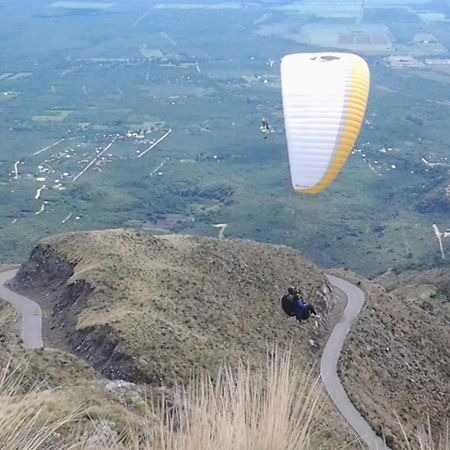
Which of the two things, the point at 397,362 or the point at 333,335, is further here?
the point at 333,335

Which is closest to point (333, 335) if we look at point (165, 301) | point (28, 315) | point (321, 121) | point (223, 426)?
point (165, 301)

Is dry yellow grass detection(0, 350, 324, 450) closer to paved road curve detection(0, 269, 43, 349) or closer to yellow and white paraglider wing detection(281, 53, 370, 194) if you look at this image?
yellow and white paraglider wing detection(281, 53, 370, 194)

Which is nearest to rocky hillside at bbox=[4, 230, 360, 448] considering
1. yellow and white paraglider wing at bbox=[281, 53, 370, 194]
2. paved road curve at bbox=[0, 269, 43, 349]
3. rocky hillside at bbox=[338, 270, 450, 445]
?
paved road curve at bbox=[0, 269, 43, 349]

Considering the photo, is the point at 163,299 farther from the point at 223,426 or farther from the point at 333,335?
the point at 223,426

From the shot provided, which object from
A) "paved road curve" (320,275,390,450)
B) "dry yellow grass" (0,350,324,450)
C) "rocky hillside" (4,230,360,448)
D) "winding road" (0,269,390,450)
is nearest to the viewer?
"dry yellow grass" (0,350,324,450)

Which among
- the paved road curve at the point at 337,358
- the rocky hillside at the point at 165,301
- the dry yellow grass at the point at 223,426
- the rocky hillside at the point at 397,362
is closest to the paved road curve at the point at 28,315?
the rocky hillside at the point at 165,301

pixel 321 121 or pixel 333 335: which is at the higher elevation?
pixel 321 121

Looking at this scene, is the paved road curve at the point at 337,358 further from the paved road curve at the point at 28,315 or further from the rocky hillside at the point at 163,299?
the paved road curve at the point at 28,315

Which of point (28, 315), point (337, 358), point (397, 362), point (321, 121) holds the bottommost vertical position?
point (397, 362)
